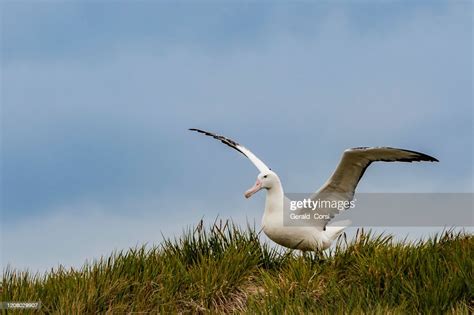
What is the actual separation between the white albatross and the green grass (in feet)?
0.82

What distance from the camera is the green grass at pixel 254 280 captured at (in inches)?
435

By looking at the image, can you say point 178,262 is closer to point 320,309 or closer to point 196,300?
point 196,300

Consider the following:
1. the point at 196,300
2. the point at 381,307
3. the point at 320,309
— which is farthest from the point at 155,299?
the point at 381,307

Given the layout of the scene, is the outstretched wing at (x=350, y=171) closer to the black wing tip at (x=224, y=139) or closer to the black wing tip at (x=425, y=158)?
the black wing tip at (x=425, y=158)

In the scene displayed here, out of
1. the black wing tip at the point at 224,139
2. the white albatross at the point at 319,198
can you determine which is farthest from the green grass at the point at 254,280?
the black wing tip at the point at 224,139

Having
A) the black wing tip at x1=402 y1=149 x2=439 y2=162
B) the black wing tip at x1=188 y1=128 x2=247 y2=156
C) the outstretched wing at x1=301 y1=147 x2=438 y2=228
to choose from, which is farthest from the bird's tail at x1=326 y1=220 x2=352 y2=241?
the black wing tip at x1=188 y1=128 x2=247 y2=156

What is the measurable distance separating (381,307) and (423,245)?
2429mm

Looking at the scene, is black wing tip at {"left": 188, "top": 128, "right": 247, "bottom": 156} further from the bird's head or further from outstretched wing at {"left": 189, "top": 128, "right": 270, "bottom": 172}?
the bird's head

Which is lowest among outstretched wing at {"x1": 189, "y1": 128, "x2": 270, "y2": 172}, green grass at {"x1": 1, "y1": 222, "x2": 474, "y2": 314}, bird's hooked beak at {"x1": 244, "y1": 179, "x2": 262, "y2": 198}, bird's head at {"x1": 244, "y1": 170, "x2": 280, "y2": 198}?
green grass at {"x1": 1, "y1": 222, "x2": 474, "y2": 314}

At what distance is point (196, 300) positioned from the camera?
38.0 feet

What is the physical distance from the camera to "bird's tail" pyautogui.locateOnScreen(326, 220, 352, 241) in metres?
13.1

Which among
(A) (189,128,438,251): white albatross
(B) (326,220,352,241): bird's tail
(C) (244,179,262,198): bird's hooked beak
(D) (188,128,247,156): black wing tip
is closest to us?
(A) (189,128,438,251): white albatross

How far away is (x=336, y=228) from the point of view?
43.1 ft

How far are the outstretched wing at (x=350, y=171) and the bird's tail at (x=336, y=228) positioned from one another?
0.40 feet
